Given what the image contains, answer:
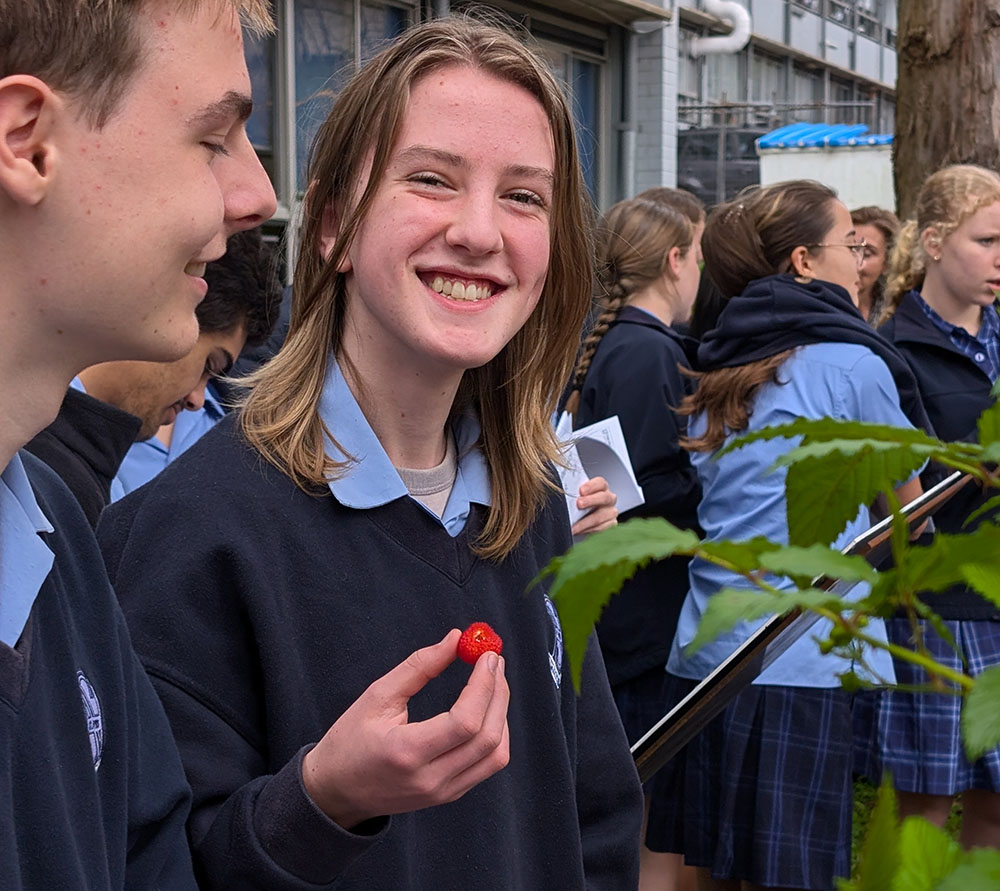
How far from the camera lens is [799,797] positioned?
3625 millimetres

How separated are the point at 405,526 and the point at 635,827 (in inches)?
22.9

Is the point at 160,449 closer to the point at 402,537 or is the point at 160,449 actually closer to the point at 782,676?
the point at 782,676

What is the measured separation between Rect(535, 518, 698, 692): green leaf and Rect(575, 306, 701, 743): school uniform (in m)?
3.40

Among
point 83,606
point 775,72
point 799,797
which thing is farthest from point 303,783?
point 775,72

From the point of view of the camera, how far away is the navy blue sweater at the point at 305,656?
151 centimetres

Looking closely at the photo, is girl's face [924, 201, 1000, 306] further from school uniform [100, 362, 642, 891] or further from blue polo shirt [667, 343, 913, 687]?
school uniform [100, 362, 642, 891]

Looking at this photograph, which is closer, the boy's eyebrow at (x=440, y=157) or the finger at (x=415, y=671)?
the finger at (x=415, y=671)

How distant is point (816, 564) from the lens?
59 cm

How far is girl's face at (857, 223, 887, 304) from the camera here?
6590mm

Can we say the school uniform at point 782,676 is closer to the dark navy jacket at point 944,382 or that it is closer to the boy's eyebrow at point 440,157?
the dark navy jacket at point 944,382

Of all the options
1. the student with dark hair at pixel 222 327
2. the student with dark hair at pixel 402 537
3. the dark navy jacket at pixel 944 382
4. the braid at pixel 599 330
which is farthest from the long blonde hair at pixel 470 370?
the braid at pixel 599 330

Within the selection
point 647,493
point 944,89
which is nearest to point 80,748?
point 647,493

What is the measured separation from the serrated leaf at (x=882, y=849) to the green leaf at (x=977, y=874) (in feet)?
0.08

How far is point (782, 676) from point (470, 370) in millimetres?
1935
